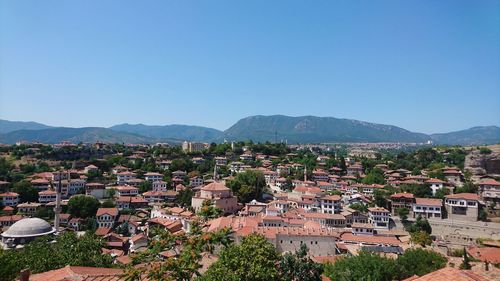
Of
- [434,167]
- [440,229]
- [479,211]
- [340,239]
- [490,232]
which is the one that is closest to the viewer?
[340,239]

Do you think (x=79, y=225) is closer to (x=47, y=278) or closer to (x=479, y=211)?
(x=47, y=278)

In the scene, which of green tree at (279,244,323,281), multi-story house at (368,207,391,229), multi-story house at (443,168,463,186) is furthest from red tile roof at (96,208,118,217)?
multi-story house at (443,168,463,186)

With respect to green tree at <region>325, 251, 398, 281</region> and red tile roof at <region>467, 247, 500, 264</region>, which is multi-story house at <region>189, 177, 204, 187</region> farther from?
red tile roof at <region>467, 247, 500, 264</region>

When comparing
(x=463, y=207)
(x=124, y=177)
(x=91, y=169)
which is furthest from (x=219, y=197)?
(x=91, y=169)

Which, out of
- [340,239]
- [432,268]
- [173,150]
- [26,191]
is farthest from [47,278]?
[173,150]

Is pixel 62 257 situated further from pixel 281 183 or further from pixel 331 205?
pixel 281 183
